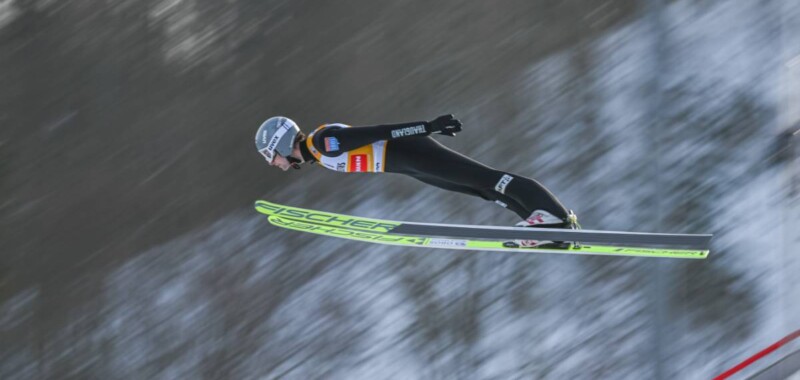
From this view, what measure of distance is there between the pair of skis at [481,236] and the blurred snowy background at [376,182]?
6.64ft

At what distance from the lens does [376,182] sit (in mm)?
8570

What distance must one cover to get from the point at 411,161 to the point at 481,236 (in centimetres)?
67

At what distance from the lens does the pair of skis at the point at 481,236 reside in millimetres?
5535

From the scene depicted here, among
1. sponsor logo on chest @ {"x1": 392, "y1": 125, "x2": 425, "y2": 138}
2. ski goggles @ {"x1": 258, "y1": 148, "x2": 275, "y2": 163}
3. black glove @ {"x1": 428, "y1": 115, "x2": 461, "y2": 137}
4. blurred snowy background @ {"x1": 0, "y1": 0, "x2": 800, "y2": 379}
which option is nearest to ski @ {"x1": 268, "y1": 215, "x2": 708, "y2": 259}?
ski goggles @ {"x1": 258, "y1": 148, "x2": 275, "y2": 163}

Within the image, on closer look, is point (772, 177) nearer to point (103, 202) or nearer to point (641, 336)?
point (641, 336)

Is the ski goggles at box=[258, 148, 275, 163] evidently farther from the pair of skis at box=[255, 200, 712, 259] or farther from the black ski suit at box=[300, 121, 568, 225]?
the pair of skis at box=[255, 200, 712, 259]

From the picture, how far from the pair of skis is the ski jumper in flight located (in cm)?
16

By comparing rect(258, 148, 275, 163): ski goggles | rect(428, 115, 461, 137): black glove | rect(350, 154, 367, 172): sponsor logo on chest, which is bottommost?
rect(350, 154, 367, 172): sponsor logo on chest

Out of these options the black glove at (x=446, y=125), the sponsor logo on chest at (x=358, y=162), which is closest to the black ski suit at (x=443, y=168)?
the sponsor logo on chest at (x=358, y=162)

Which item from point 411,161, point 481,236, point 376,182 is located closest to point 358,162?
point 411,161

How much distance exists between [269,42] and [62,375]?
12.6 feet

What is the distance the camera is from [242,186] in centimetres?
857

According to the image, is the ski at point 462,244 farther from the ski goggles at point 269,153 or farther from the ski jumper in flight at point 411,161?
the ski goggles at point 269,153

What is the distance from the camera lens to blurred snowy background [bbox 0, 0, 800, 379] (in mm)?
8305
